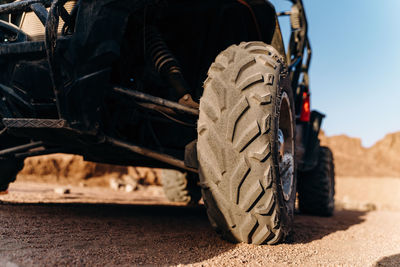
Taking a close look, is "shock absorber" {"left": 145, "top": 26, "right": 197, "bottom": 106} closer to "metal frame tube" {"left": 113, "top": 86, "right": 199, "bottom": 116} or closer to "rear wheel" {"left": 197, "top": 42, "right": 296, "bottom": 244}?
"metal frame tube" {"left": 113, "top": 86, "right": 199, "bottom": 116}

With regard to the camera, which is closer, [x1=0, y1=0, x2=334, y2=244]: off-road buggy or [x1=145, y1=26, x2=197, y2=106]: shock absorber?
[x1=0, y1=0, x2=334, y2=244]: off-road buggy

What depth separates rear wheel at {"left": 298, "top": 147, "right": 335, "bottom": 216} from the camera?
4.68 meters

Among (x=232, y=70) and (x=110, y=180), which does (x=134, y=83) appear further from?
(x=110, y=180)

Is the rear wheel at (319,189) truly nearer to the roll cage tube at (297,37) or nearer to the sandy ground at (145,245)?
the roll cage tube at (297,37)

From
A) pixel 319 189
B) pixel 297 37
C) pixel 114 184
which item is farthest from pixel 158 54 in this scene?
pixel 114 184

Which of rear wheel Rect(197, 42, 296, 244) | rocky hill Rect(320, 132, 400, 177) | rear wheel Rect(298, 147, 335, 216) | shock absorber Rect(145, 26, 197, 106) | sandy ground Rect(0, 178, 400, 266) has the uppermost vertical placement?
shock absorber Rect(145, 26, 197, 106)

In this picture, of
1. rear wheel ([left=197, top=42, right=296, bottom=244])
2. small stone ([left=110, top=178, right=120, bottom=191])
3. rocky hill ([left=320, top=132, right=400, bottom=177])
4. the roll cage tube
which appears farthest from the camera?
rocky hill ([left=320, top=132, right=400, bottom=177])

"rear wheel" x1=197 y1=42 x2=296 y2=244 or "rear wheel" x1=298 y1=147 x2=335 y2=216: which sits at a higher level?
"rear wheel" x1=197 y1=42 x2=296 y2=244

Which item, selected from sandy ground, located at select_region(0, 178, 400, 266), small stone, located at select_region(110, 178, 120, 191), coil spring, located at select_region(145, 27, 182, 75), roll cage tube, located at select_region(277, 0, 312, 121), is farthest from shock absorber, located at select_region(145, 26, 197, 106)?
small stone, located at select_region(110, 178, 120, 191)

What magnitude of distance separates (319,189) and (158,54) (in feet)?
10.6

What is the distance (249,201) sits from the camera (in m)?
1.81

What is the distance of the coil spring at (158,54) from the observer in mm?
2320

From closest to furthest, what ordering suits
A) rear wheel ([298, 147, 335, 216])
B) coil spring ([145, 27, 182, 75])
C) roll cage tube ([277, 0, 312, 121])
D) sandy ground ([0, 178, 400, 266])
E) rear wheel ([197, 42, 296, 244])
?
sandy ground ([0, 178, 400, 266]) → rear wheel ([197, 42, 296, 244]) → coil spring ([145, 27, 182, 75]) → roll cage tube ([277, 0, 312, 121]) → rear wheel ([298, 147, 335, 216])

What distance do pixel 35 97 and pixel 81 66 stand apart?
1.31ft
